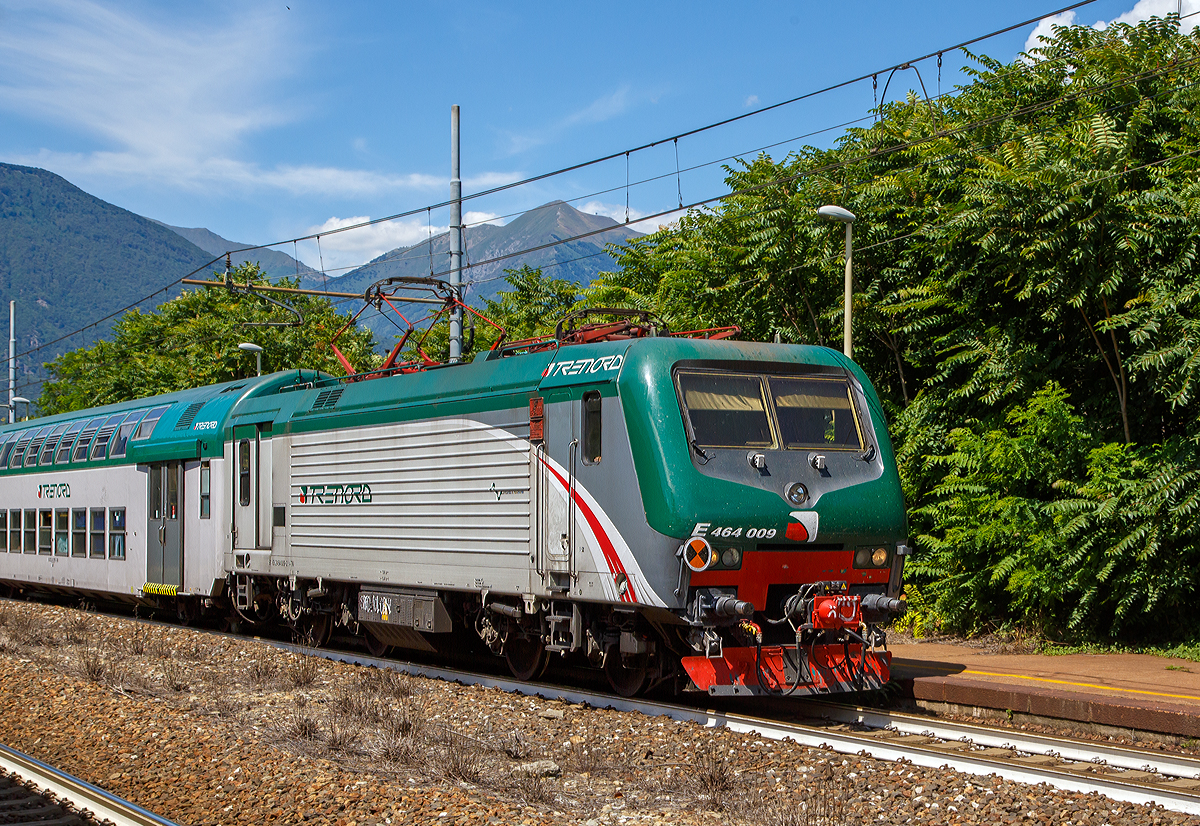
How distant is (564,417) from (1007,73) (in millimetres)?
10655

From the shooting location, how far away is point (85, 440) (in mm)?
20703

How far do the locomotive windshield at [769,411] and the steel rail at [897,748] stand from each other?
90.6 inches

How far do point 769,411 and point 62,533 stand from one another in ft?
53.6

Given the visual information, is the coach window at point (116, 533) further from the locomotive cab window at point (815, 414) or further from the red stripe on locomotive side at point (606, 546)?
the locomotive cab window at point (815, 414)

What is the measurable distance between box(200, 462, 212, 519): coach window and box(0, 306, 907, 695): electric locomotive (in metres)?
1.77

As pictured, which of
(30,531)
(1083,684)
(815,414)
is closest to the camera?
(1083,684)

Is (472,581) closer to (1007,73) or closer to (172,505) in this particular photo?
(172,505)

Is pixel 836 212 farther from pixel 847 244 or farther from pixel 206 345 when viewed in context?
pixel 206 345

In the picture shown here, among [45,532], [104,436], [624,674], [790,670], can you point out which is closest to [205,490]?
[104,436]

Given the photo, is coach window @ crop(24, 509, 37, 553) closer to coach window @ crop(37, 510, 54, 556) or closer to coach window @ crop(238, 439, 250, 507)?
coach window @ crop(37, 510, 54, 556)

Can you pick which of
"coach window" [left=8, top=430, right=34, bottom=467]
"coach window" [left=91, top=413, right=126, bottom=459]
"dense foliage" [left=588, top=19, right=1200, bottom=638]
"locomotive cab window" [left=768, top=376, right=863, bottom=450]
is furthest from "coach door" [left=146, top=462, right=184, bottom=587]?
"locomotive cab window" [left=768, top=376, right=863, bottom=450]

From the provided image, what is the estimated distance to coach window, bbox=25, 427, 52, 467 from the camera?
22438 millimetres

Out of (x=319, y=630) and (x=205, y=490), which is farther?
(x=205, y=490)

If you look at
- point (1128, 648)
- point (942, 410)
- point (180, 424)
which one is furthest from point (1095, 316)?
point (180, 424)
